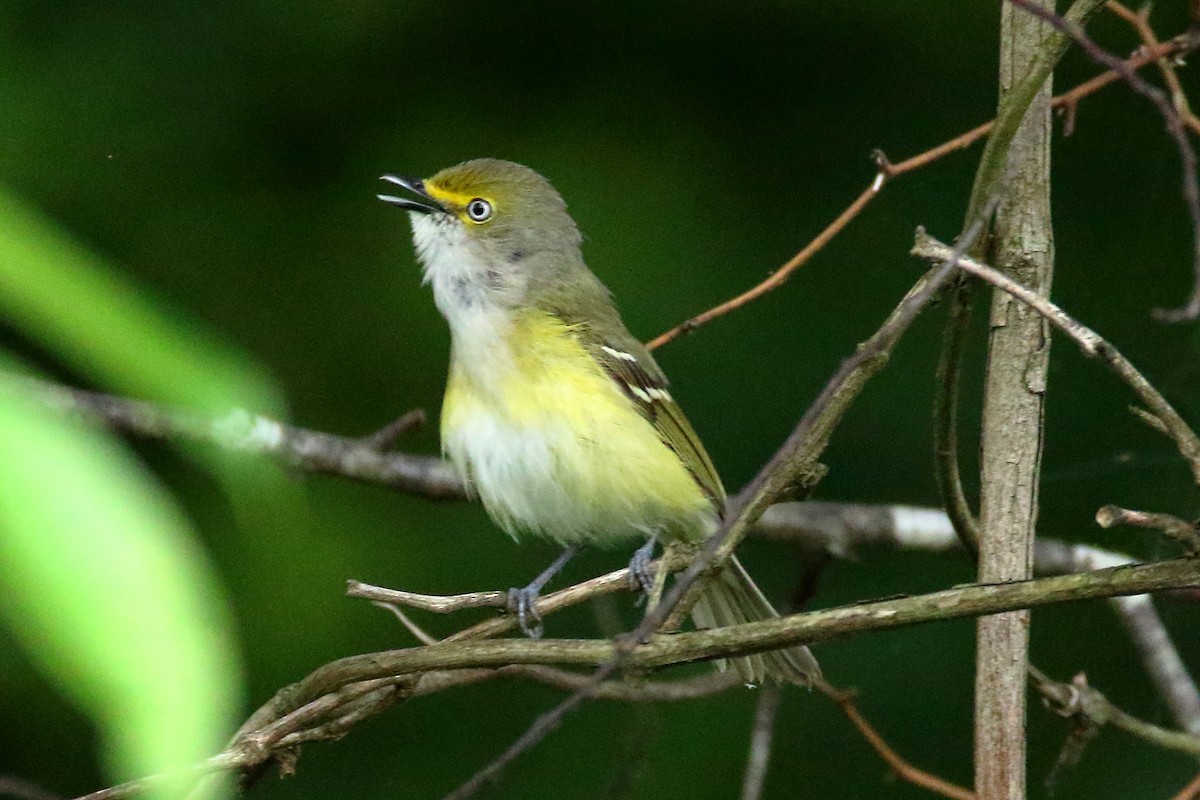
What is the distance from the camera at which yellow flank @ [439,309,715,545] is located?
3480mm

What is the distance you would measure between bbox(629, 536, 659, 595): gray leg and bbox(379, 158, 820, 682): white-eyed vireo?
4cm

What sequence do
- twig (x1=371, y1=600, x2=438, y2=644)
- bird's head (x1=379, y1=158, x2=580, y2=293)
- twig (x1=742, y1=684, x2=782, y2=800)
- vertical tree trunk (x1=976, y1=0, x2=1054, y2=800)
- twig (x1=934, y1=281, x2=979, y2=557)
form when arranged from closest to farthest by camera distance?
vertical tree trunk (x1=976, y1=0, x2=1054, y2=800)
twig (x1=934, y1=281, x2=979, y2=557)
twig (x1=371, y1=600, x2=438, y2=644)
twig (x1=742, y1=684, x2=782, y2=800)
bird's head (x1=379, y1=158, x2=580, y2=293)

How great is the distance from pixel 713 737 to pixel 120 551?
13.3 ft

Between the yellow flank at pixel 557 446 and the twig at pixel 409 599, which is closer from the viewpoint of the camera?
the twig at pixel 409 599

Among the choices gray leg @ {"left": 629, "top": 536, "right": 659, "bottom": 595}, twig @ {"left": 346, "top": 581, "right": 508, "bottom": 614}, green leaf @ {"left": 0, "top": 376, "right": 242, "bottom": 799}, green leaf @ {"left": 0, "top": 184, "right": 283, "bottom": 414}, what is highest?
gray leg @ {"left": 629, "top": 536, "right": 659, "bottom": 595}

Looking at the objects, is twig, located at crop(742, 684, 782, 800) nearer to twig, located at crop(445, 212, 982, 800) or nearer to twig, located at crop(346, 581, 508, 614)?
twig, located at crop(445, 212, 982, 800)

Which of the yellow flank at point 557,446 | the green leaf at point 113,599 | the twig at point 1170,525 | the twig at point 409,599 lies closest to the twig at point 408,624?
the twig at point 409,599

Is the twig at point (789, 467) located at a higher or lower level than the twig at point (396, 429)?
lower

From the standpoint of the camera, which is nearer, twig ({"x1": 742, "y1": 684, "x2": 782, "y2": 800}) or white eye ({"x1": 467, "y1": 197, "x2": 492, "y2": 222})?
twig ({"x1": 742, "y1": 684, "x2": 782, "y2": 800})

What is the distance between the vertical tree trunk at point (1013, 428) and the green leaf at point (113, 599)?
1611 millimetres

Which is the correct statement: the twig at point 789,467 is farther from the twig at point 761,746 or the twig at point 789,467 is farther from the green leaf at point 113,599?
the twig at point 761,746

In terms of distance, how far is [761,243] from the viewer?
464 centimetres

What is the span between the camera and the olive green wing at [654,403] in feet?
12.0

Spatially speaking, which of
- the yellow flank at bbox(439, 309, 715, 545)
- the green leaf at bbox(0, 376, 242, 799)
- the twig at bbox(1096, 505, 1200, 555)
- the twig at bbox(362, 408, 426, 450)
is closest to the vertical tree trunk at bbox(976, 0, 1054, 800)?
the twig at bbox(1096, 505, 1200, 555)
